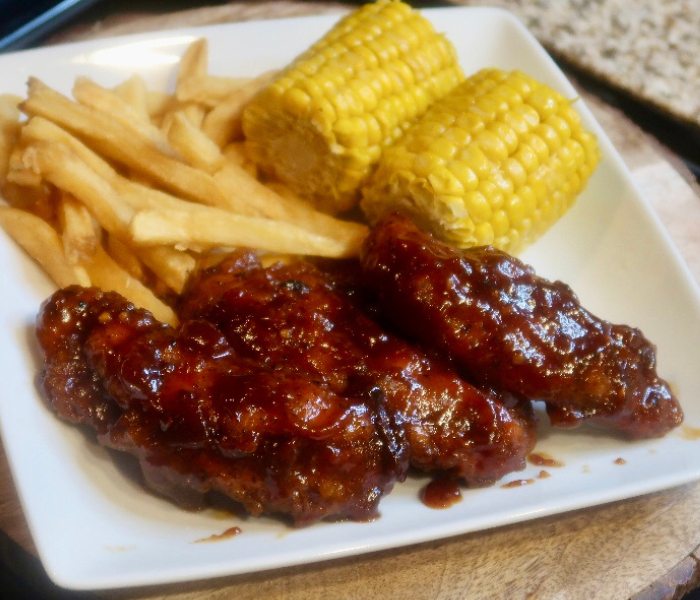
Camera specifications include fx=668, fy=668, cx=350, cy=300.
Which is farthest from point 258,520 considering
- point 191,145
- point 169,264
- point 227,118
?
point 227,118

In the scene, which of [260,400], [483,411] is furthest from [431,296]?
[260,400]

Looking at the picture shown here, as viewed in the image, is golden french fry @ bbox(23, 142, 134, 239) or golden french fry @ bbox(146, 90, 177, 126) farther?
golden french fry @ bbox(146, 90, 177, 126)

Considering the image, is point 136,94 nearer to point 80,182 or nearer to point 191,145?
point 191,145

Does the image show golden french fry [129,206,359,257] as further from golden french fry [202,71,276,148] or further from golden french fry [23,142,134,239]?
golden french fry [202,71,276,148]

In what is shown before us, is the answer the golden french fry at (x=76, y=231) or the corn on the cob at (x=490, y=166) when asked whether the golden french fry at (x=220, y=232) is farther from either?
the corn on the cob at (x=490, y=166)

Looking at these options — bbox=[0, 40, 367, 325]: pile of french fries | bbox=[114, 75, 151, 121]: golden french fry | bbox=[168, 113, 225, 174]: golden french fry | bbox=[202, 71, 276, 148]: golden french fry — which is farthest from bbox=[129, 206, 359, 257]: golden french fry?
bbox=[114, 75, 151, 121]: golden french fry

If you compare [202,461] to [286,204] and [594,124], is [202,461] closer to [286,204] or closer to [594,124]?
[286,204]

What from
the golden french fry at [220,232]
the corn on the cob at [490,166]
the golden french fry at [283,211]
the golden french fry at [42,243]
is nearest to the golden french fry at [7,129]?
the golden french fry at [42,243]
